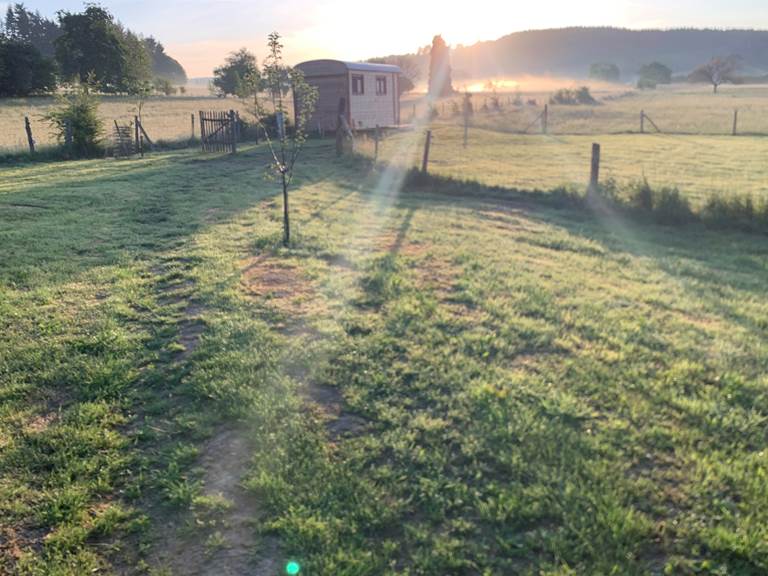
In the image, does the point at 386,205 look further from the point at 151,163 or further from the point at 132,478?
the point at 151,163

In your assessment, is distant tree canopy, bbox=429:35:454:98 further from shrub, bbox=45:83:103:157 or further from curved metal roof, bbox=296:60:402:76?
shrub, bbox=45:83:103:157

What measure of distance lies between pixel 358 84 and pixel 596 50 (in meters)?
186

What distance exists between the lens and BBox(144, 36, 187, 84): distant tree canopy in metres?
105

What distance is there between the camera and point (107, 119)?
29.1 m

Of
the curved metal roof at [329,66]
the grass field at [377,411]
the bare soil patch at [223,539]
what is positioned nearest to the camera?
the bare soil patch at [223,539]

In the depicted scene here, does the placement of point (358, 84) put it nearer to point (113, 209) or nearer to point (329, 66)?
point (329, 66)

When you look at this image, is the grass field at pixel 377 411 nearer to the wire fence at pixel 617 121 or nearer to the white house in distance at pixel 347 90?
the white house in distance at pixel 347 90

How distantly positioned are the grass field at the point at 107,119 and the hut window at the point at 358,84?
16.3 feet

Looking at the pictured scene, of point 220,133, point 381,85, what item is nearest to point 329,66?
point 381,85

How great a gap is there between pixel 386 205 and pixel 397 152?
7.17 m

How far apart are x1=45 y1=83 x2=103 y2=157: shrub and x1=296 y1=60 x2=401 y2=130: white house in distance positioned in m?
8.22

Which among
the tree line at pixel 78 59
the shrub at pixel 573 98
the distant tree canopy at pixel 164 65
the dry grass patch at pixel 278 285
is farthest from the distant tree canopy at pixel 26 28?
the dry grass patch at pixel 278 285

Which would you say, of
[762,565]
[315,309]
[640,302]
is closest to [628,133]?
[640,302]

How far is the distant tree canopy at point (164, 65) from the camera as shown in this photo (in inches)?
4139
